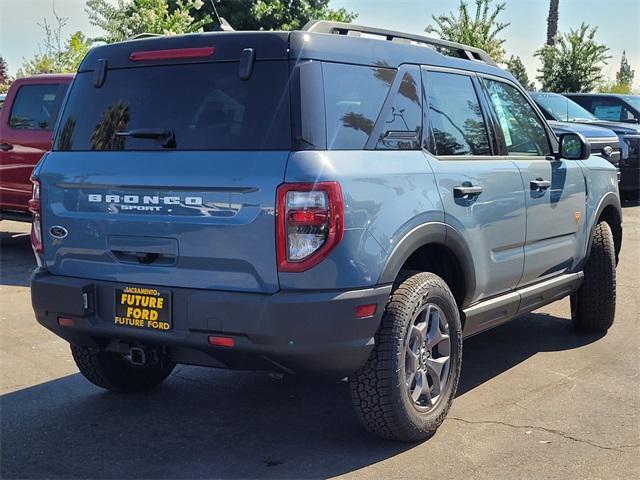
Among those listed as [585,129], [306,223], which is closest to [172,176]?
[306,223]

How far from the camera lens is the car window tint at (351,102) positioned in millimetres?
3801

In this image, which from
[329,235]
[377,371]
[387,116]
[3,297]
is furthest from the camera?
[3,297]

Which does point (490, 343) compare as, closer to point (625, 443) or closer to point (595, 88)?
point (625, 443)

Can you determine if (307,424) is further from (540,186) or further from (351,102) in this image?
(540,186)

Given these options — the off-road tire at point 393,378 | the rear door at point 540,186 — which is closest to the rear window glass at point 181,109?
the off-road tire at point 393,378

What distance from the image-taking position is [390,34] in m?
4.46

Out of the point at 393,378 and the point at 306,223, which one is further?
the point at 393,378

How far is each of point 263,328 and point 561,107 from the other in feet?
39.9

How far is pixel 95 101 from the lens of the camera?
428 cm

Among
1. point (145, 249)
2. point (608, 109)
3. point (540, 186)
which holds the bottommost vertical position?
point (145, 249)

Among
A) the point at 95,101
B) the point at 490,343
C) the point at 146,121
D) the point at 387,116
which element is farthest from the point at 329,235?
the point at 490,343

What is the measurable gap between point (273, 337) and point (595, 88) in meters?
26.6

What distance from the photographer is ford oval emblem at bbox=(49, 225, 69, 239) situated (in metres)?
4.13

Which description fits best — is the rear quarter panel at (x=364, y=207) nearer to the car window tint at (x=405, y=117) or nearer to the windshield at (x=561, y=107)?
the car window tint at (x=405, y=117)
